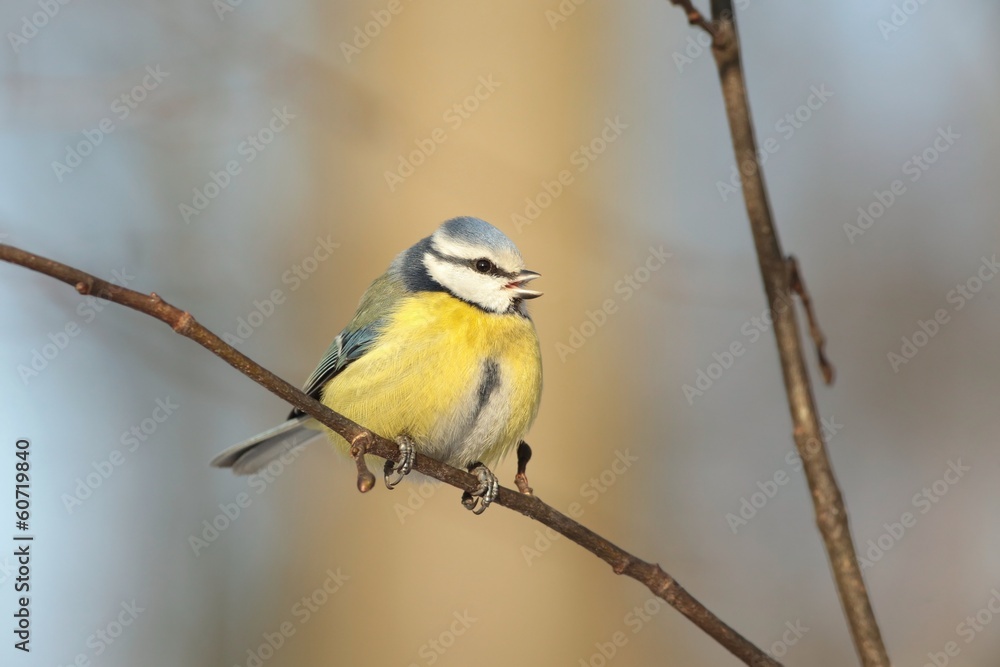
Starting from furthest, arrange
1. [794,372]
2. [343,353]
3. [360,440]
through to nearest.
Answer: [343,353] → [360,440] → [794,372]

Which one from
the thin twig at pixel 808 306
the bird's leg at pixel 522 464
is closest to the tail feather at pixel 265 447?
the bird's leg at pixel 522 464

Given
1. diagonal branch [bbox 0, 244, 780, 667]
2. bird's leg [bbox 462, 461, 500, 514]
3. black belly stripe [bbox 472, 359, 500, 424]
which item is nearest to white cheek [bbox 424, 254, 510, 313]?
black belly stripe [bbox 472, 359, 500, 424]

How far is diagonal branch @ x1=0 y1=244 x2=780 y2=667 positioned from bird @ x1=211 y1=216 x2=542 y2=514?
648mm

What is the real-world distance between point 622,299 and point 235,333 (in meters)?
2.41

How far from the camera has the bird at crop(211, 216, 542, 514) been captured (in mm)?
2826

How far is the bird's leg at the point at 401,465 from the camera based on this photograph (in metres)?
2.47

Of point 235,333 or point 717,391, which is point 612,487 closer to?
point 717,391

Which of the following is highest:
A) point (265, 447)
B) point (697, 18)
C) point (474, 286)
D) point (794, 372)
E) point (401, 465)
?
point (697, 18)

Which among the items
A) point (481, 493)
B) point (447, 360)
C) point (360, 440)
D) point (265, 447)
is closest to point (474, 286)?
point (447, 360)

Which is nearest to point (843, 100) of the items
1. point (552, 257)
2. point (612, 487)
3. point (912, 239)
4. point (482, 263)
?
point (912, 239)

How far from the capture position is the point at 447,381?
282 cm

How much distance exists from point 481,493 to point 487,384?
1.20ft

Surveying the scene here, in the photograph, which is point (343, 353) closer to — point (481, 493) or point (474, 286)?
point (474, 286)

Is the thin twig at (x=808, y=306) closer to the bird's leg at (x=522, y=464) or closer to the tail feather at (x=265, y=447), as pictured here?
the bird's leg at (x=522, y=464)
